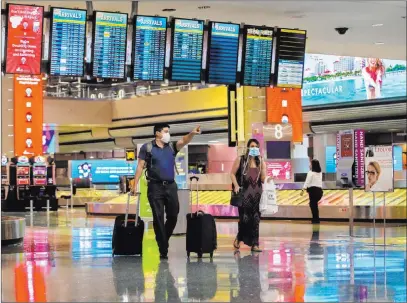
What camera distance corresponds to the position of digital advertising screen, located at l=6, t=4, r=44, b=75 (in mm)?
12711

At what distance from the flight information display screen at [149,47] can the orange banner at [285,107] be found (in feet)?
36.0

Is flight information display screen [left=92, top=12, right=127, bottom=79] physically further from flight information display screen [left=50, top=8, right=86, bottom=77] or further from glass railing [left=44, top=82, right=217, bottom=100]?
glass railing [left=44, top=82, right=217, bottom=100]

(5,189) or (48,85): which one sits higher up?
(48,85)

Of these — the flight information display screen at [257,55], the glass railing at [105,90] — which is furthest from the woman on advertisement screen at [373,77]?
the flight information display screen at [257,55]

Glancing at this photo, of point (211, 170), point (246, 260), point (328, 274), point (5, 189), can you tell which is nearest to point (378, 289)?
point (328, 274)

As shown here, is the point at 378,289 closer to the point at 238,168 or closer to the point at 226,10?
the point at 238,168

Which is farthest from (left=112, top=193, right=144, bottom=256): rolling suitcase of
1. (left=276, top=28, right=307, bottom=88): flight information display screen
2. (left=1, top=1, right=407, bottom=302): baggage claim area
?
(left=276, top=28, right=307, bottom=88): flight information display screen

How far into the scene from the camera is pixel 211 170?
48.7 metres

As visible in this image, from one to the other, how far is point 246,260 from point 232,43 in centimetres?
472

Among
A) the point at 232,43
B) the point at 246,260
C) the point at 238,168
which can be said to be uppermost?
the point at 232,43

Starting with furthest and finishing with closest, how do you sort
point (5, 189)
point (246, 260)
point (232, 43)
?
point (5, 189), point (232, 43), point (246, 260)

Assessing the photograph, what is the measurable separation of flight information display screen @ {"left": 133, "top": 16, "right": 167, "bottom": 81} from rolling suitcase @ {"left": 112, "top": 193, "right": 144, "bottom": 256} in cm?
292

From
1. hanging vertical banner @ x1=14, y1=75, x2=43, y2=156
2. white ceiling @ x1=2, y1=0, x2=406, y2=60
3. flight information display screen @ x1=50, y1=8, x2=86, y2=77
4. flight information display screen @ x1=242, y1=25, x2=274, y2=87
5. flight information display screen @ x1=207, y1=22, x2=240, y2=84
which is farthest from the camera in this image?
hanging vertical banner @ x1=14, y1=75, x2=43, y2=156

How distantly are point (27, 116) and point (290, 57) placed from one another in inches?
658
